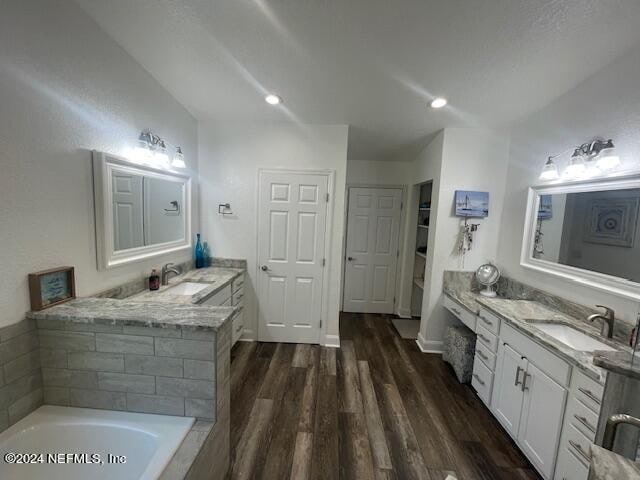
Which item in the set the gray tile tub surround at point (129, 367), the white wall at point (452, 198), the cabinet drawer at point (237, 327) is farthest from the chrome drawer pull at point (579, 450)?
the cabinet drawer at point (237, 327)

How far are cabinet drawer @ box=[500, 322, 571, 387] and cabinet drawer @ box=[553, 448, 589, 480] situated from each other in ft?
1.14

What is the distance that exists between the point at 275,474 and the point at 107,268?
168cm

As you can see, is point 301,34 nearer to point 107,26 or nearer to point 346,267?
point 107,26

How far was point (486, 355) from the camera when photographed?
2.17m

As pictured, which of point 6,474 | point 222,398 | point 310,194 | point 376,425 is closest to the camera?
point 6,474

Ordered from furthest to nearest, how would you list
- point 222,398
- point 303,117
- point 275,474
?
point 303,117, point 275,474, point 222,398

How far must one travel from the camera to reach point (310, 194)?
2.86 meters

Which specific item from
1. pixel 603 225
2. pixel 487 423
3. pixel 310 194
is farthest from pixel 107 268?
pixel 603 225

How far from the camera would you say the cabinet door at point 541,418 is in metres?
1.50

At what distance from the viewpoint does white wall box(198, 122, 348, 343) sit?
2.81 metres

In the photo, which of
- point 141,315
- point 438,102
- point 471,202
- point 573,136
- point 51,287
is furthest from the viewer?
point 471,202

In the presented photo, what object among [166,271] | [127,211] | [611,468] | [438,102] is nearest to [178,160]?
[127,211]

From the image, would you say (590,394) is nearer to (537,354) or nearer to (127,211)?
(537,354)

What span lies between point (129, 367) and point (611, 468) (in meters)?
1.84
